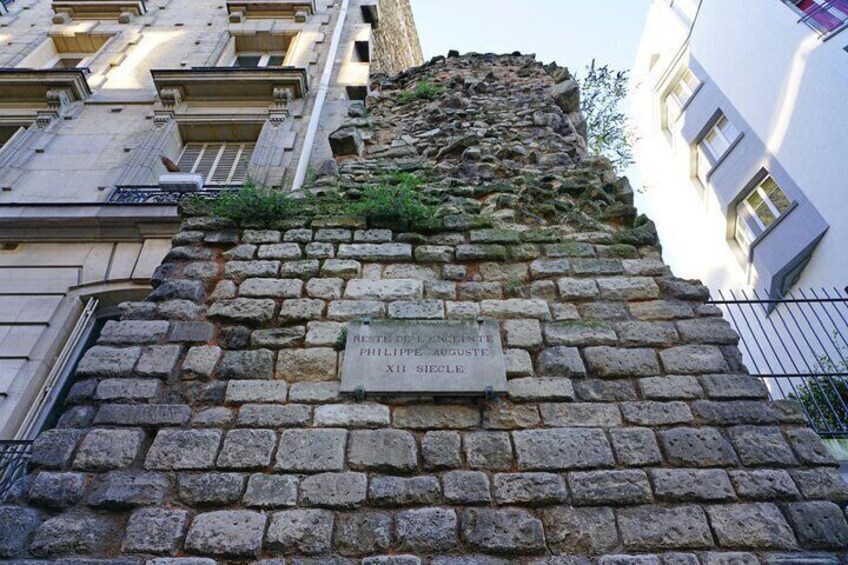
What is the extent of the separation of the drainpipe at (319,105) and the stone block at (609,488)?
472 cm

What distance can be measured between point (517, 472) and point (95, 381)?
2451 mm

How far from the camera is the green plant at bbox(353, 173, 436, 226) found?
12.5 feet

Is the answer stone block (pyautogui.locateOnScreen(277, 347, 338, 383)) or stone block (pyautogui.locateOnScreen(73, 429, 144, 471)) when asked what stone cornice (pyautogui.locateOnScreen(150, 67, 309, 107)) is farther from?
stone block (pyautogui.locateOnScreen(73, 429, 144, 471))

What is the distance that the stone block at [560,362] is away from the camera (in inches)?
113

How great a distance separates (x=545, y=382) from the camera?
282 centimetres

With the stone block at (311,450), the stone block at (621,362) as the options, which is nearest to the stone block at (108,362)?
the stone block at (311,450)

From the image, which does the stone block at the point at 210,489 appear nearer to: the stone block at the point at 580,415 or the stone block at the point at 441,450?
the stone block at the point at 441,450

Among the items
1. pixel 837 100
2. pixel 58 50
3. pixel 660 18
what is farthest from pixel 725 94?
pixel 58 50

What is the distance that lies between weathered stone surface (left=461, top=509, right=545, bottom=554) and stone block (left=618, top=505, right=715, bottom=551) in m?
0.40

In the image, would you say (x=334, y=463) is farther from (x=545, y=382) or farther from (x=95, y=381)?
(x=95, y=381)

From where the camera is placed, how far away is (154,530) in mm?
2225

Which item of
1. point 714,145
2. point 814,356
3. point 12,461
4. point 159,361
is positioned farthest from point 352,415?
point 714,145

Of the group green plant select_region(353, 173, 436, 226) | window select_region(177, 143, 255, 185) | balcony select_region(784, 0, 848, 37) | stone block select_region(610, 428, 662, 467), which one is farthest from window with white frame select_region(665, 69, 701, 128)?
stone block select_region(610, 428, 662, 467)

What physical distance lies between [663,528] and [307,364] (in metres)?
2.04
